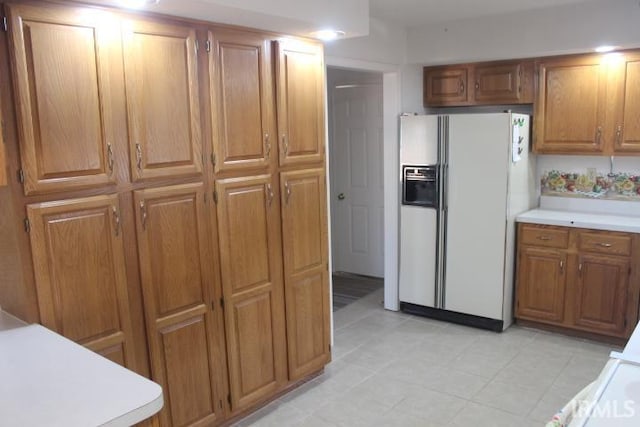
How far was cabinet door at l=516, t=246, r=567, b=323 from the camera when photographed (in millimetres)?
4017

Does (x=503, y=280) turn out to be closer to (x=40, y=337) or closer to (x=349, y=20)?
(x=349, y=20)

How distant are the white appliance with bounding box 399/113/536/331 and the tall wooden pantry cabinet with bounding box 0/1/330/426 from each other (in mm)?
1352

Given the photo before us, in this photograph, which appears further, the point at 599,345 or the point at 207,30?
the point at 599,345

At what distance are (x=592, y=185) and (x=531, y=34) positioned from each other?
1338 mm

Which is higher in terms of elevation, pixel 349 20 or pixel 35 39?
pixel 349 20

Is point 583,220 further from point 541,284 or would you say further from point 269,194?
point 269,194

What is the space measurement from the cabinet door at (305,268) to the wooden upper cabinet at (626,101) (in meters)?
2.29

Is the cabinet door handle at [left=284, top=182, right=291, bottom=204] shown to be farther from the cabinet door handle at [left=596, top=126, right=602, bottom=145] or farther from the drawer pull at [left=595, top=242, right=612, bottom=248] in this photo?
the cabinet door handle at [left=596, top=126, right=602, bottom=145]

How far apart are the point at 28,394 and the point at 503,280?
3472 millimetres

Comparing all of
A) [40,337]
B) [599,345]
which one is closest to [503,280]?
[599,345]

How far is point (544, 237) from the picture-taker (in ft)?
13.3

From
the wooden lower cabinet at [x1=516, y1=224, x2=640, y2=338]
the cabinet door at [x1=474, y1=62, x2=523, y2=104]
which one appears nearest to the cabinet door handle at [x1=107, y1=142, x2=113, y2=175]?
the wooden lower cabinet at [x1=516, y1=224, x2=640, y2=338]

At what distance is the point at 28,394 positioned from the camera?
1.49 metres

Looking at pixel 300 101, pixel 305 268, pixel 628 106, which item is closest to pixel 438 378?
pixel 305 268
